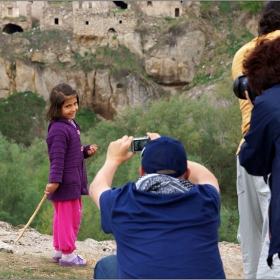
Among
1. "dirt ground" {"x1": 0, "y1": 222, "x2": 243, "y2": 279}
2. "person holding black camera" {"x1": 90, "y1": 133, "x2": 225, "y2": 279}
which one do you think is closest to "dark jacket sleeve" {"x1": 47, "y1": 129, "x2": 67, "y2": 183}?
"dirt ground" {"x1": 0, "y1": 222, "x2": 243, "y2": 279}

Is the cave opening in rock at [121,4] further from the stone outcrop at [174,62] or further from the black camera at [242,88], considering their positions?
the black camera at [242,88]

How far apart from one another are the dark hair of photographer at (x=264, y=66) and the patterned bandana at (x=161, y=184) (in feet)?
2.16

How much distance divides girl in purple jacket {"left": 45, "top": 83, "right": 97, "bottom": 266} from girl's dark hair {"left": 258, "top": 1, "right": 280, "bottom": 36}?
171 centimetres

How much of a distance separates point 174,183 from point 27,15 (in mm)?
36361

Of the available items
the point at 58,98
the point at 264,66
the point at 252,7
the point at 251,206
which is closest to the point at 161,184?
the point at 264,66

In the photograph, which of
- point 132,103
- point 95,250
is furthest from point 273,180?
point 132,103

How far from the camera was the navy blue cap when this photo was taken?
3.07 metres

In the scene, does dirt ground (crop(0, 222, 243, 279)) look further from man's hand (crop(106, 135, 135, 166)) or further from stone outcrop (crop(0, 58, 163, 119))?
stone outcrop (crop(0, 58, 163, 119))

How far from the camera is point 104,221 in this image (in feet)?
10.5

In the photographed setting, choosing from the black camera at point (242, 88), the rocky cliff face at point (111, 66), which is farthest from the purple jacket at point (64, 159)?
the rocky cliff face at point (111, 66)

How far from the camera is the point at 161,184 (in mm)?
3023

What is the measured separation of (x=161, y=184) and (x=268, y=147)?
1.90ft

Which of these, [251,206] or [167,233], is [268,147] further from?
[251,206]

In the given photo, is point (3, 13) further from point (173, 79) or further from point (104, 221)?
point (104, 221)
